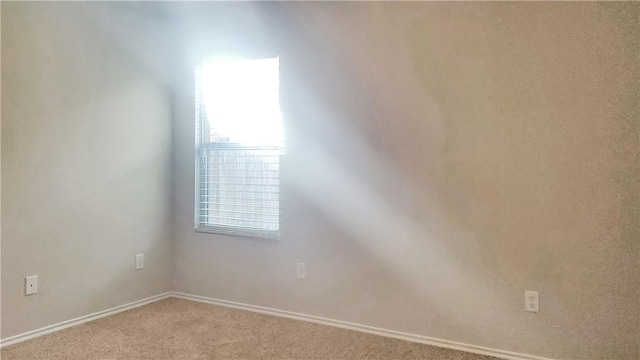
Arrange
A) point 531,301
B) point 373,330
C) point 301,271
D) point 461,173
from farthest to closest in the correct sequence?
point 301,271 < point 373,330 < point 461,173 < point 531,301

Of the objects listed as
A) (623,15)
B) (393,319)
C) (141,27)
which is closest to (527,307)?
(393,319)

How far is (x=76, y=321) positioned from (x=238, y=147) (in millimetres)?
1639

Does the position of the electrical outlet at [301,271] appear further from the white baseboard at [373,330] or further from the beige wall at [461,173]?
the white baseboard at [373,330]

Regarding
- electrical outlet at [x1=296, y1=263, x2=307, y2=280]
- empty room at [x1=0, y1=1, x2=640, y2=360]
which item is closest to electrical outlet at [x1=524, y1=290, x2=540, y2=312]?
empty room at [x1=0, y1=1, x2=640, y2=360]

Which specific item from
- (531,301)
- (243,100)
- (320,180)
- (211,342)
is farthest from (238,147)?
(531,301)

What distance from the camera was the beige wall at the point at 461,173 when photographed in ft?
7.43

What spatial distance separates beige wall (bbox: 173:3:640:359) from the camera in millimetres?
2266

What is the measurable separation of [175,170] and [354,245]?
1715 mm

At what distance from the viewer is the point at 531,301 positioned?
7.95 ft

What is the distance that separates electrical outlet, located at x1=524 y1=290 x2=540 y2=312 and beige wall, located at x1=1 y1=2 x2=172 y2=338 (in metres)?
2.71

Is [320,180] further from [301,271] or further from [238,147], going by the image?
[238,147]

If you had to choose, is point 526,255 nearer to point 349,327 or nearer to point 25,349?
point 349,327

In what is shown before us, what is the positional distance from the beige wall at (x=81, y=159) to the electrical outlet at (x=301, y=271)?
123 cm

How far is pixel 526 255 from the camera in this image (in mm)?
2434
